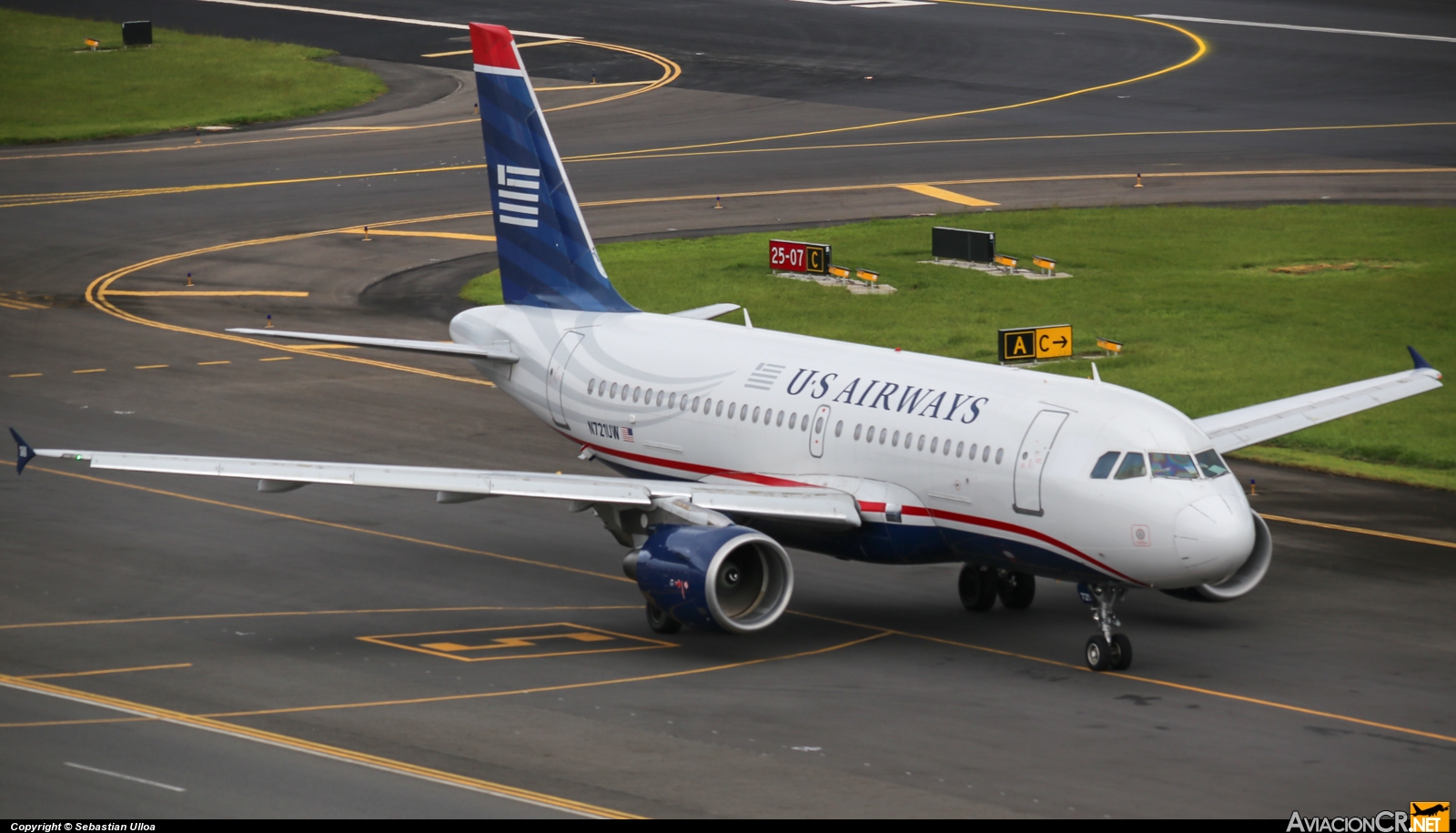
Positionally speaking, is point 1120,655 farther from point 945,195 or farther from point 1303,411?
point 945,195

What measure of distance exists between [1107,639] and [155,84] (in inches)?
3517

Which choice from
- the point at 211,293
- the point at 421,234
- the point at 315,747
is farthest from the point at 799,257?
the point at 315,747

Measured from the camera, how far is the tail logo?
4297cm

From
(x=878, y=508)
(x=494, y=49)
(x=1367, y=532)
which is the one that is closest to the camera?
(x=878, y=508)

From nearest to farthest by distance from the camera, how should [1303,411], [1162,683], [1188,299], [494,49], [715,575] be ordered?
1. [1162,683]
2. [715,575]
3. [1303,411]
4. [494,49]
5. [1188,299]

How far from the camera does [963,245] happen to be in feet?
234

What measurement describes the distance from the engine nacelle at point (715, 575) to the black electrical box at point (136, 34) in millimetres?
93199

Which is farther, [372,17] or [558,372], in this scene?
[372,17]

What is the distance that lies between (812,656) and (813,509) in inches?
107

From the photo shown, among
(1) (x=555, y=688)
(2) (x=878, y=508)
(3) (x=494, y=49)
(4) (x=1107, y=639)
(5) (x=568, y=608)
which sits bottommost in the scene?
(5) (x=568, y=608)

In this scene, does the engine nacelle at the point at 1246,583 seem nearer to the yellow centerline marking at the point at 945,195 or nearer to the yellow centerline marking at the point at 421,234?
the yellow centerline marking at the point at 421,234

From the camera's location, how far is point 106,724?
29.3 m

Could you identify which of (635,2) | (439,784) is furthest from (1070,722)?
(635,2)

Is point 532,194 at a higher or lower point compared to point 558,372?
higher
